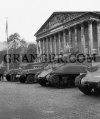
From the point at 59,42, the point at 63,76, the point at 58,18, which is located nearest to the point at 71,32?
the point at 59,42

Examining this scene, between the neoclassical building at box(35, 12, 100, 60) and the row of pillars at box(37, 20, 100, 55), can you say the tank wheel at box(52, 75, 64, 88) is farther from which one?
the row of pillars at box(37, 20, 100, 55)

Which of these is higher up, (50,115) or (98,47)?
(98,47)

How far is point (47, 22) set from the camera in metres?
71.4

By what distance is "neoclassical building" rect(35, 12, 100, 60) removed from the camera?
2088 inches

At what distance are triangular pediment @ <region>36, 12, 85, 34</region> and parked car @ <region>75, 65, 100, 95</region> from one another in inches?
1692

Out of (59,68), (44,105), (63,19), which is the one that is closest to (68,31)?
(63,19)

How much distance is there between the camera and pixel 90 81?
10.6m

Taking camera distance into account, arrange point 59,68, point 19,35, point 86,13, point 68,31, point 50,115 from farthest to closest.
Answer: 1. point 19,35
2. point 68,31
3. point 86,13
4. point 59,68
5. point 50,115

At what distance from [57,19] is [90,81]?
5496 cm

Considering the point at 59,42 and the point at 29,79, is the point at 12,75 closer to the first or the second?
the point at 29,79

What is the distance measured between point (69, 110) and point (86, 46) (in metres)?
49.7

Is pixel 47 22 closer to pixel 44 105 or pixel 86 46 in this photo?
pixel 86 46

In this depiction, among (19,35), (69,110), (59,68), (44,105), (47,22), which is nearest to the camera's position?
(69,110)

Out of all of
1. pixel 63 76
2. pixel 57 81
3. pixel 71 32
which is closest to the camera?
pixel 57 81
